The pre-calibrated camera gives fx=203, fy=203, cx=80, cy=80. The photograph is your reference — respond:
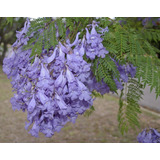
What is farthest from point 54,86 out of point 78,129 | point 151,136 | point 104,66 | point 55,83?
point 78,129

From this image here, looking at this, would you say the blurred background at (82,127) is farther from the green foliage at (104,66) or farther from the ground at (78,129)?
the green foliage at (104,66)

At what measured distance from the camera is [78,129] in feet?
11.7

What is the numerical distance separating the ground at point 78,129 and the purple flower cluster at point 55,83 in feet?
7.63

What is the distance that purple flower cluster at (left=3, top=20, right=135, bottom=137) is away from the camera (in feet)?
1.83

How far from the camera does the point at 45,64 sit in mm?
601

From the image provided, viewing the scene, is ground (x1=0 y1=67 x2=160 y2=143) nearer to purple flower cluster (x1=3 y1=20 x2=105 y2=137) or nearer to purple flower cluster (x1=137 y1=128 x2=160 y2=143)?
purple flower cluster (x1=137 y1=128 x2=160 y2=143)

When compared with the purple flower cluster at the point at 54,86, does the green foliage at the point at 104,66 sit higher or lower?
higher

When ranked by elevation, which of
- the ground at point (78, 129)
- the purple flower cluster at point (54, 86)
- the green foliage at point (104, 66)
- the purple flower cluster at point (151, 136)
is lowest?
the ground at point (78, 129)

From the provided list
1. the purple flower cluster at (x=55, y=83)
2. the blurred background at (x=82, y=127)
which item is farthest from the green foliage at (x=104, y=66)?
the blurred background at (x=82, y=127)

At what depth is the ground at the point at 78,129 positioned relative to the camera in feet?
10.1

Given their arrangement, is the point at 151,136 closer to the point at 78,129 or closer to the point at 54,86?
the point at 54,86

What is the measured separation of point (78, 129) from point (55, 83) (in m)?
3.12
